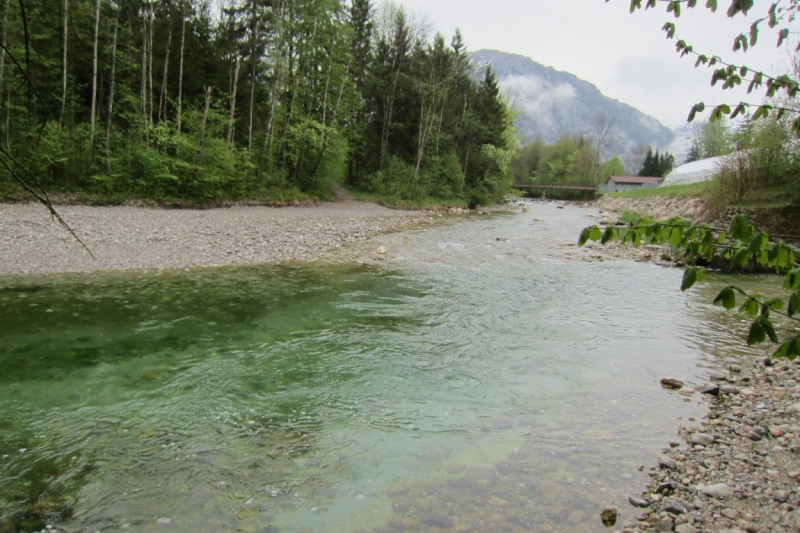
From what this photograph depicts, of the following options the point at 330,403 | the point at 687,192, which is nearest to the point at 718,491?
the point at 330,403

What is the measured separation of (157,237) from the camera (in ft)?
55.8

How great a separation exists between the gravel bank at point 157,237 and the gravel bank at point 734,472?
44.9ft

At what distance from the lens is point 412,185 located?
44.2m

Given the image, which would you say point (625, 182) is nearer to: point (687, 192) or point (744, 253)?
point (687, 192)

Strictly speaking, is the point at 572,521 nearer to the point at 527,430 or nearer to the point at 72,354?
the point at 527,430

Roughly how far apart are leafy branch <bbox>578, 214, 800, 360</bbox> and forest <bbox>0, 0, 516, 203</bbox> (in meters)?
18.5

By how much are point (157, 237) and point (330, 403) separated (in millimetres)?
13631

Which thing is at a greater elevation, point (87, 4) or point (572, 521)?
point (87, 4)

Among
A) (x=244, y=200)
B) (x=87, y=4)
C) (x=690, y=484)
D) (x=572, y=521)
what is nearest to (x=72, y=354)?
(x=572, y=521)

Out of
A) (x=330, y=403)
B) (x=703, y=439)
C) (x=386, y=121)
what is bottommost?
(x=330, y=403)

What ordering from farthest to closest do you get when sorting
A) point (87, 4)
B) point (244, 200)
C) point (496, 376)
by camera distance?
point (244, 200), point (87, 4), point (496, 376)

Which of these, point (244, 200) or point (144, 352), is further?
point (244, 200)

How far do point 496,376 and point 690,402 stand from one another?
8.73 feet

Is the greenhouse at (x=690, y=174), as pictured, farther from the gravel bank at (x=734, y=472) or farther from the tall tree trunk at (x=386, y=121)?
the gravel bank at (x=734, y=472)
